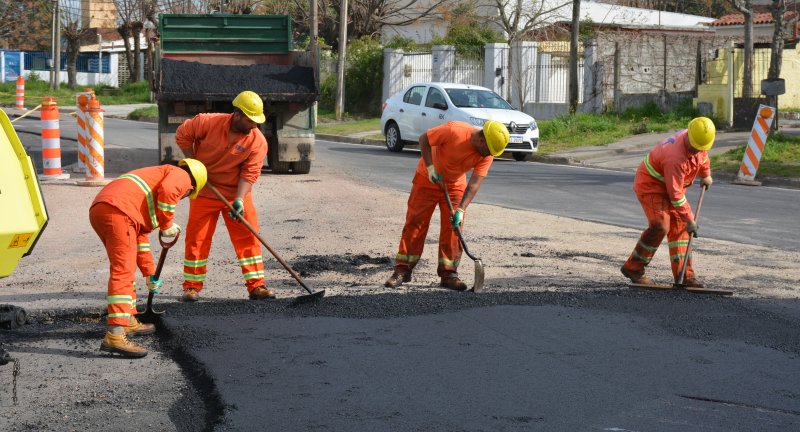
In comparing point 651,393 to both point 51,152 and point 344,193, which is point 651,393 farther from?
point 51,152

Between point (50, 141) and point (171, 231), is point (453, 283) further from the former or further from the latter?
point (50, 141)

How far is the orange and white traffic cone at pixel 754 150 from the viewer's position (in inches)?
656

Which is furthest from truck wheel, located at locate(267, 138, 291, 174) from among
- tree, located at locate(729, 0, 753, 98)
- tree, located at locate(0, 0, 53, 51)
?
tree, located at locate(0, 0, 53, 51)

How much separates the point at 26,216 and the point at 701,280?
227 inches

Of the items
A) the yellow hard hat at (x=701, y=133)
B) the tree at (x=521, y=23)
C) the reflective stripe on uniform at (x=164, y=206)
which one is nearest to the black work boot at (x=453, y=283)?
the yellow hard hat at (x=701, y=133)

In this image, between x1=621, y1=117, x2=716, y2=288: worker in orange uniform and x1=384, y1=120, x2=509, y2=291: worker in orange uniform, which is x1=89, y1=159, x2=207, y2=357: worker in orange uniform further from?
x1=621, y1=117, x2=716, y2=288: worker in orange uniform

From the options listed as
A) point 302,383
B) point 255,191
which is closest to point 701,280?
point 302,383

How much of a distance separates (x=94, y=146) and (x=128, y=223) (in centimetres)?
903

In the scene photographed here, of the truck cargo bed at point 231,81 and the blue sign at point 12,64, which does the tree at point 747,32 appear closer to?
the truck cargo bed at point 231,81

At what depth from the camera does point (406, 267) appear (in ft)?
27.1

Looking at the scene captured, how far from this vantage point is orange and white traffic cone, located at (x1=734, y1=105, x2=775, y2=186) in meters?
16.7

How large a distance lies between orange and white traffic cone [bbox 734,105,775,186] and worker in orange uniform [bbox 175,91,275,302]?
444 inches

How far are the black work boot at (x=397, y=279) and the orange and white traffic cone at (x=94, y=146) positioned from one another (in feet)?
25.5

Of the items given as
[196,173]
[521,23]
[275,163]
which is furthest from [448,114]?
[521,23]
